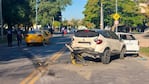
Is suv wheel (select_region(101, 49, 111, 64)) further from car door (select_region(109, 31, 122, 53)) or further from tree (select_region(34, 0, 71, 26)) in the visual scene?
tree (select_region(34, 0, 71, 26))

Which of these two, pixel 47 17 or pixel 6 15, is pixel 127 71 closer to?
pixel 6 15

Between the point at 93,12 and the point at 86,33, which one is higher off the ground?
the point at 93,12

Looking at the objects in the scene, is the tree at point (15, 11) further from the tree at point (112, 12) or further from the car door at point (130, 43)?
the car door at point (130, 43)

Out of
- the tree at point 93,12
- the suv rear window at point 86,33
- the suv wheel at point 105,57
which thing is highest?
the tree at point 93,12

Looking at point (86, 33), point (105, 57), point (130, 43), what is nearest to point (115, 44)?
point (105, 57)

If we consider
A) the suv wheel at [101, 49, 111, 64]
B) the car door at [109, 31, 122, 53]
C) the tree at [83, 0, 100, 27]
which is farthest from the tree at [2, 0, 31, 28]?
the suv wheel at [101, 49, 111, 64]

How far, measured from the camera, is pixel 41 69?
1672cm

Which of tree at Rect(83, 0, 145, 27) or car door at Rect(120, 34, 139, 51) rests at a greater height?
tree at Rect(83, 0, 145, 27)

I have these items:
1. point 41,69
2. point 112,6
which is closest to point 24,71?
point 41,69

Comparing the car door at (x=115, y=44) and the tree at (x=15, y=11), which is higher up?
the tree at (x=15, y=11)

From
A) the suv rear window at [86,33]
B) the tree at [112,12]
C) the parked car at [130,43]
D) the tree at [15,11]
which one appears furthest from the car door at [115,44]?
the tree at [112,12]

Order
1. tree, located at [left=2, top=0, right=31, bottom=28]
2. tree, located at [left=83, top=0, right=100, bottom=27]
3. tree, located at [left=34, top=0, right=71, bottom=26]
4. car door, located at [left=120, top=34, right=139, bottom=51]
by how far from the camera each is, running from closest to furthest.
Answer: car door, located at [left=120, top=34, right=139, bottom=51] → tree, located at [left=2, top=0, right=31, bottom=28] → tree, located at [left=83, top=0, right=100, bottom=27] → tree, located at [left=34, top=0, right=71, bottom=26]

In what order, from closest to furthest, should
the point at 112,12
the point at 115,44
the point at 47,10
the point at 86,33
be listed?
the point at 86,33
the point at 115,44
the point at 112,12
the point at 47,10

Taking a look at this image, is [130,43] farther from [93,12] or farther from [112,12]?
[93,12]
